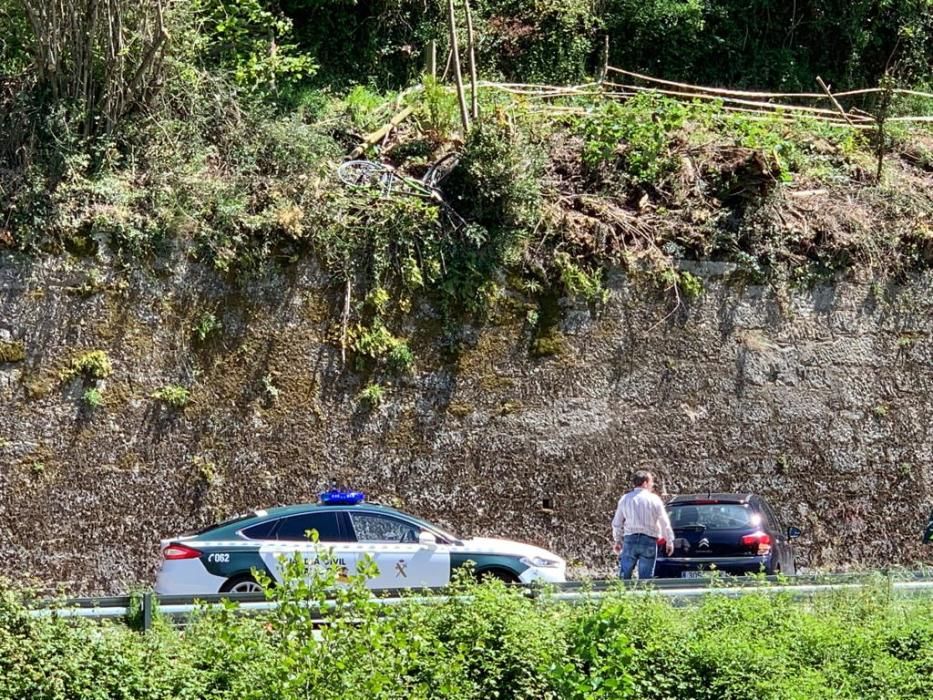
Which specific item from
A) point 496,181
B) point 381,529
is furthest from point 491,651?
Result: point 496,181

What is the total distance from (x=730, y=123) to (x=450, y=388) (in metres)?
6.81

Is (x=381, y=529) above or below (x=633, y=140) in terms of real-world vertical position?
below

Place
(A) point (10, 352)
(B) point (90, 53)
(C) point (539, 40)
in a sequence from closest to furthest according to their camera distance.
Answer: (A) point (10, 352) → (B) point (90, 53) → (C) point (539, 40)

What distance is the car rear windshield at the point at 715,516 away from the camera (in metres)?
15.3

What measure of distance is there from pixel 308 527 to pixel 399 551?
104cm

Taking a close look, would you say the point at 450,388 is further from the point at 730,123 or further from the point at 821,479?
the point at 730,123

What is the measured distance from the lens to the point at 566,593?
1269 centimetres

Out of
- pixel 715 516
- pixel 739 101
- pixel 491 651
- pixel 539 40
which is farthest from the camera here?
pixel 539 40

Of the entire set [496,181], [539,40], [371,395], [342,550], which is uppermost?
[539,40]

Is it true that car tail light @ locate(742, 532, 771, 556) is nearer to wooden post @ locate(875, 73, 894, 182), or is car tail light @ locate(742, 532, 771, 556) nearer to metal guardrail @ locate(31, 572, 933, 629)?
metal guardrail @ locate(31, 572, 933, 629)

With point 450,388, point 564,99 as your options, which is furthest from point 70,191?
point 564,99

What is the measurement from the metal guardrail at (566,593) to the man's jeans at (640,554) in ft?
4.74

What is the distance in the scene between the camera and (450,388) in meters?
18.2

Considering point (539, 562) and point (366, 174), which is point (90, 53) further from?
point (539, 562)
